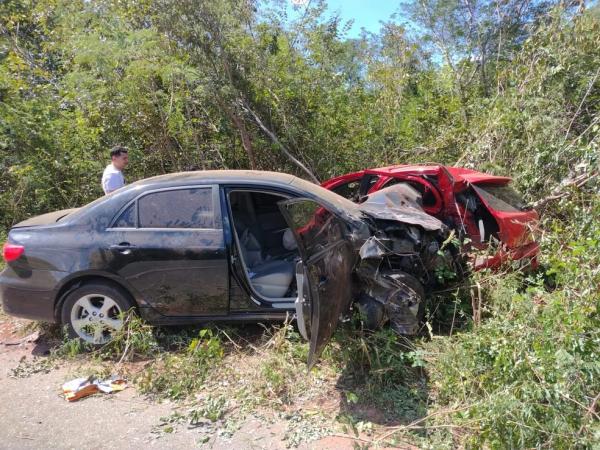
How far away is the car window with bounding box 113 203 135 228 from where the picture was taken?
13.6 ft

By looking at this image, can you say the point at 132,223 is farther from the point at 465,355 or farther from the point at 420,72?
the point at 420,72

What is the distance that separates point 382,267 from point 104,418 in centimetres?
243

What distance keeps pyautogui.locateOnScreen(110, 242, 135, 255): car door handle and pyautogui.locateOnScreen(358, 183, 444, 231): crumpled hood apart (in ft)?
6.85

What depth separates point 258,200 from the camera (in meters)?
5.33

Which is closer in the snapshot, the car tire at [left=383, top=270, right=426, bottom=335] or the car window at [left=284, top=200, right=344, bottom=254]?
the car window at [left=284, top=200, right=344, bottom=254]

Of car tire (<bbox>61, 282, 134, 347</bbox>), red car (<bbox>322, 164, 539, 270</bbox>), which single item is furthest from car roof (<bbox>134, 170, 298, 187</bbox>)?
red car (<bbox>322, 164, 539, 270</bbox>)

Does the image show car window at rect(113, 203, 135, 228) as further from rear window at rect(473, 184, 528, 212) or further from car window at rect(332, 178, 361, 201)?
rear window at rect(473, 184, 528, 212)

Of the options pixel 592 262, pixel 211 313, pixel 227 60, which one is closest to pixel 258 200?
pixel 211 313

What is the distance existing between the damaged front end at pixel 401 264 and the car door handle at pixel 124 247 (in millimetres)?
1967

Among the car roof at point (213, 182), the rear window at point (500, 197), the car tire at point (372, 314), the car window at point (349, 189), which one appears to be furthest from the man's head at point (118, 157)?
the rear window at point (500, 197)

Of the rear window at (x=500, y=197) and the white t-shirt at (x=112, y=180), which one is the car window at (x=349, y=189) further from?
the white t-shirt at (x=112, y=180)

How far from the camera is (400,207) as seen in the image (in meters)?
4.55

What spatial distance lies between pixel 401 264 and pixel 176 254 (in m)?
1.95

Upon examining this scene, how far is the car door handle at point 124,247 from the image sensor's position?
405cm
